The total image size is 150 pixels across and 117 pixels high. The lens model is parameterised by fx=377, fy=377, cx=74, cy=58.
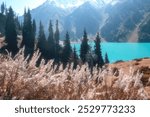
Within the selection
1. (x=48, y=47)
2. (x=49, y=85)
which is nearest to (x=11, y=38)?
(x=48, y=47)

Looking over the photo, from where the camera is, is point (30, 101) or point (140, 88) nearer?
point (30, 101)

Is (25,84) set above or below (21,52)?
below

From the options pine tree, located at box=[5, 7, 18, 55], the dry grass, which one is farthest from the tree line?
the dry grass

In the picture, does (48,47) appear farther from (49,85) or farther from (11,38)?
(49,85)

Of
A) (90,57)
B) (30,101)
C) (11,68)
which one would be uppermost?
(11,68)

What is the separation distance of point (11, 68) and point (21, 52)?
312 millimetres

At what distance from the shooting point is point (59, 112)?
16.2 ft

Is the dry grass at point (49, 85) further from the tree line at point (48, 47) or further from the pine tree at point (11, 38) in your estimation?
the pine tree at point (11, 38)

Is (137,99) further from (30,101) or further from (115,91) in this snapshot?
(30,101)

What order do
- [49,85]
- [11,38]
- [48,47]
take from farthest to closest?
[48,47] < [11,38] < [49,85]

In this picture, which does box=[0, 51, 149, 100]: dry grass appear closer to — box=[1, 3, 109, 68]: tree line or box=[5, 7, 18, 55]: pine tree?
box=[1, 3, 109, 68]: tree line

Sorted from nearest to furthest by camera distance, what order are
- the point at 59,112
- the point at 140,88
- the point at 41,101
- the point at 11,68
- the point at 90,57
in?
the point at 59,112, the point at 41,101, the point at 11,68, the point at 140,88, the point at 90,57

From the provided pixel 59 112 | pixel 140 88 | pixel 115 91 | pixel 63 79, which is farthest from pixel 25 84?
pixel 140 88

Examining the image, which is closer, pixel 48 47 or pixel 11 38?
pixel 11 38
